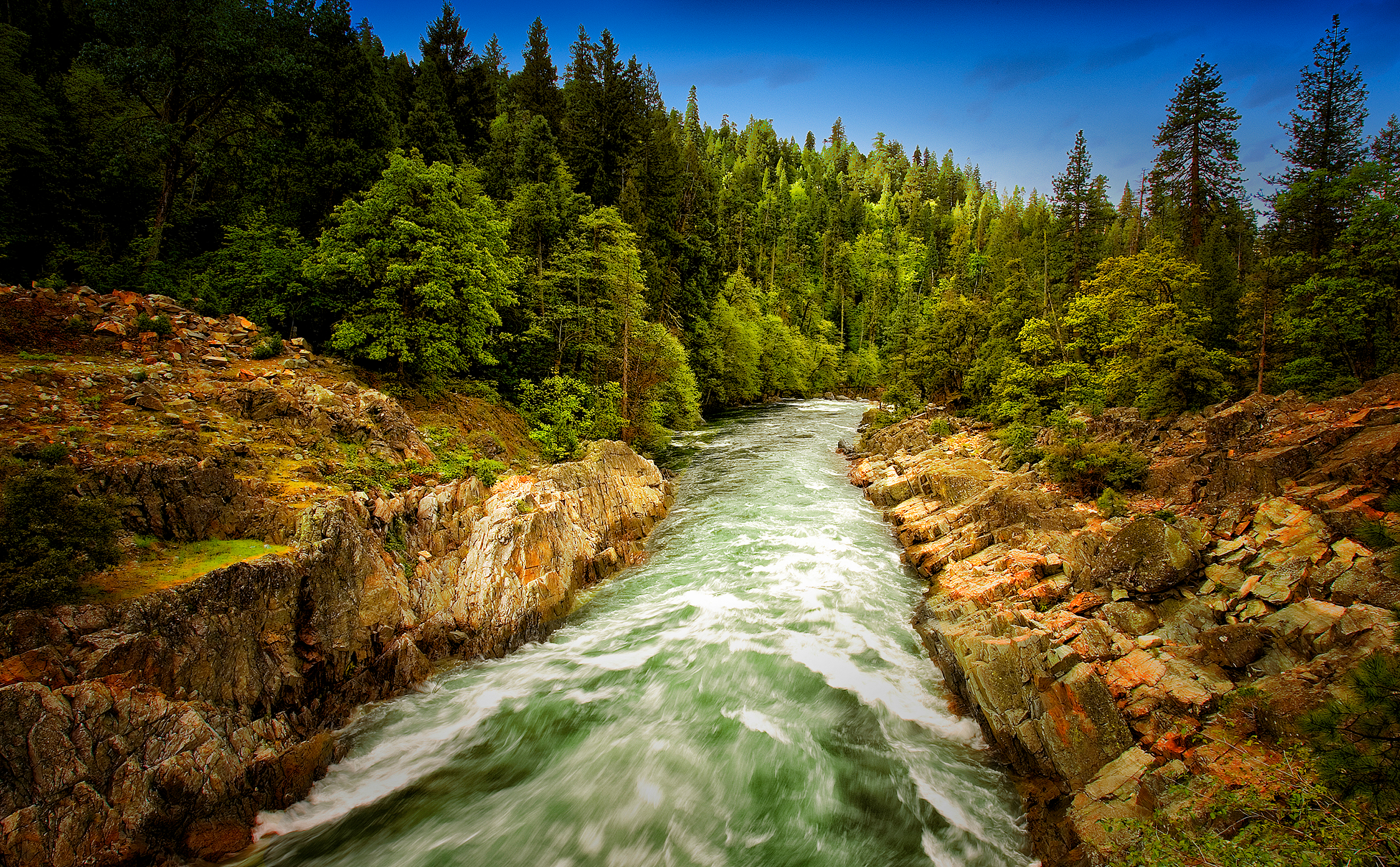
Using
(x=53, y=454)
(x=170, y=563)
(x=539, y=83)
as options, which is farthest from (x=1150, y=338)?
(x=539, y=83)

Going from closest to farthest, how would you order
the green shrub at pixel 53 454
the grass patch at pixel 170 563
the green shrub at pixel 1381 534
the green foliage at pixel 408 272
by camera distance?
the grass patch at pixel 170 563 → the green shrub at pixel 53 454 → the green shrub at pixel 1381 534 → the green foliage at pixel 408 272

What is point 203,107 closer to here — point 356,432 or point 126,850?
point 356,432

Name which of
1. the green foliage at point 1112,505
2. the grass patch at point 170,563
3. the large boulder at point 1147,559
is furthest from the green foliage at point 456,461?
the green foliage at point 1112,505

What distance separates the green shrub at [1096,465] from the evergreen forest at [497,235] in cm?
467

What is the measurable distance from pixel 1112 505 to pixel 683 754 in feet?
39.7

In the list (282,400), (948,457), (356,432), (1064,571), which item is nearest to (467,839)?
(356,432)

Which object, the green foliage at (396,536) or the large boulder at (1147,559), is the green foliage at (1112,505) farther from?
the green foliage at (396,536)

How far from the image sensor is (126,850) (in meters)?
5.33

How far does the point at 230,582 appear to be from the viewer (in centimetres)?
718

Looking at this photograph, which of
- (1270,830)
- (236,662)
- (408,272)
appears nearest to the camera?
(1270,830)

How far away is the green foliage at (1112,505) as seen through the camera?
1255 centimetres

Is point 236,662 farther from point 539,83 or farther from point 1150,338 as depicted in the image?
point 539,83

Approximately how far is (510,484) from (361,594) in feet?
16.6

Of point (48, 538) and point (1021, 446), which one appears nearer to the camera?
point (48, 538)
